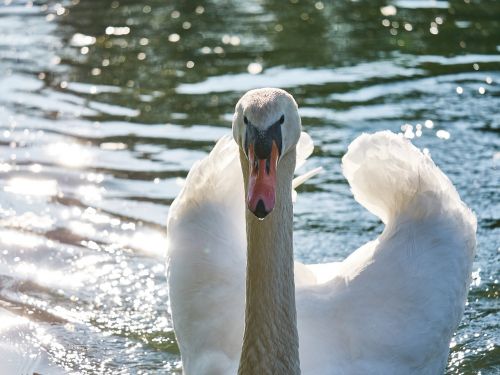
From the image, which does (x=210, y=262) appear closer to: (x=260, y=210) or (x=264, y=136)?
(x=264, y=136)

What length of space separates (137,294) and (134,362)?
33.4 inches

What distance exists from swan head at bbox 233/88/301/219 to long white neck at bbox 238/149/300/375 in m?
0.20

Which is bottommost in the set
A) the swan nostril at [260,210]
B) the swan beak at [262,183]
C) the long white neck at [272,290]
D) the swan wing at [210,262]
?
the swan wing at [210,262]

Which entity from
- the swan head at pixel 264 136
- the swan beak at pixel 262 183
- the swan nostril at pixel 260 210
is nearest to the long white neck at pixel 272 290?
the swan head at pixel 264 136

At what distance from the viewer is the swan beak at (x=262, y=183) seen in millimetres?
3674

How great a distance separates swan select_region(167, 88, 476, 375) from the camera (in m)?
4.32

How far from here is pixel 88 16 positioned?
529 inches

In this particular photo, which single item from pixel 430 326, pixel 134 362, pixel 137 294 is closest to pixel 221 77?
pixel 137 294

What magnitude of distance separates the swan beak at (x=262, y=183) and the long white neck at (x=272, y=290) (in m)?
0.38

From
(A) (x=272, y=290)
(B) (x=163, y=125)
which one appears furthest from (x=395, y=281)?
(B) (x=163, y=125)

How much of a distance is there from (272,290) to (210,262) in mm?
1193

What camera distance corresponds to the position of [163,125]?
9.55 metres

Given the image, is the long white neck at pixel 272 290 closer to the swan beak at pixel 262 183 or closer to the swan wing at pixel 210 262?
the swan beak at pixel 262 183

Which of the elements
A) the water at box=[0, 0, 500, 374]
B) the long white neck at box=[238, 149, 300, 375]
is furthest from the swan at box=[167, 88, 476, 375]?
the water at box=[0, 0, 500, 374]
